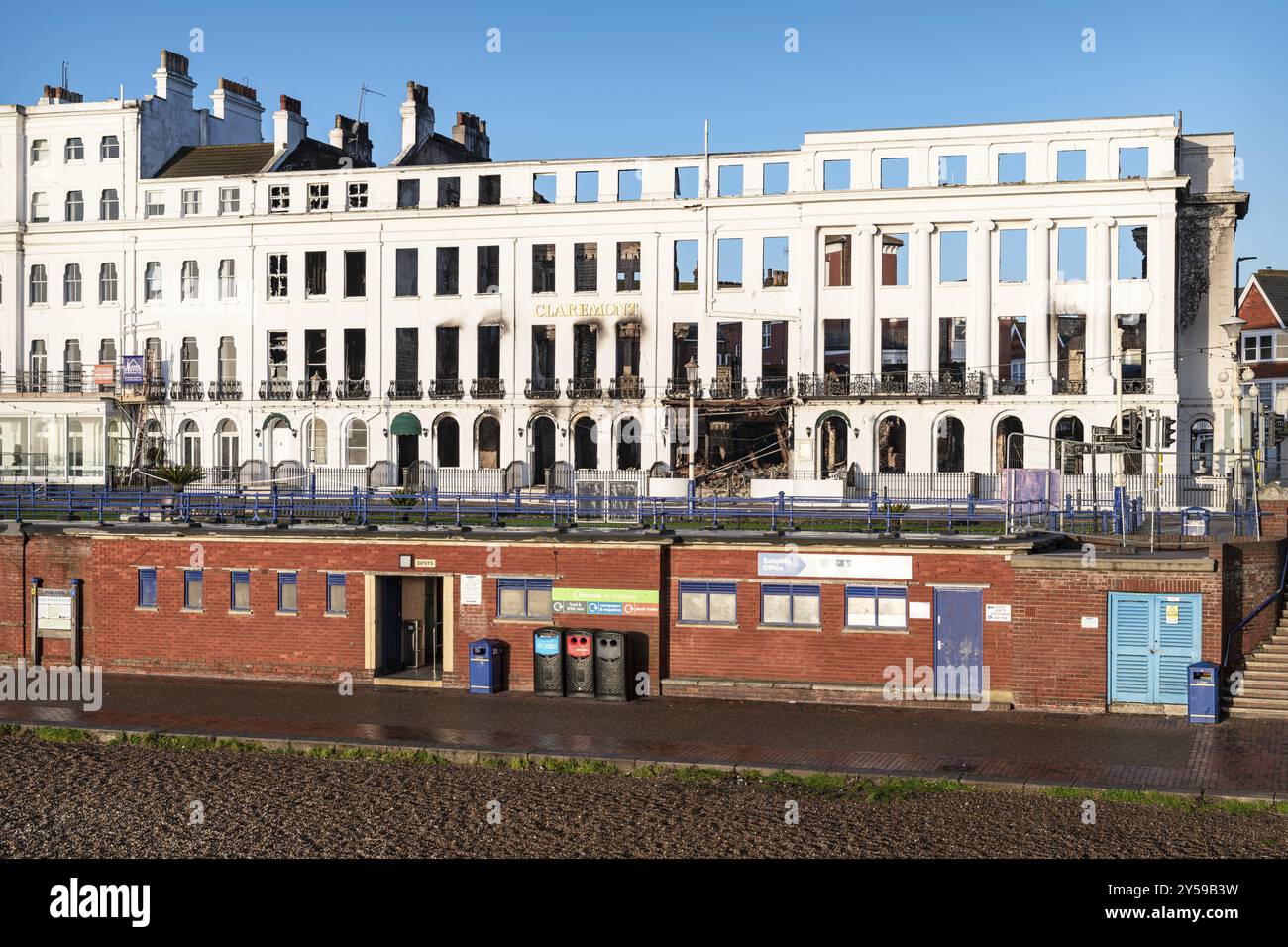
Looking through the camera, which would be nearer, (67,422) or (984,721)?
(984,721)

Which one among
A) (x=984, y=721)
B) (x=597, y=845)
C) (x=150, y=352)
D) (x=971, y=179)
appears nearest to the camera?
(x=597, y=845)

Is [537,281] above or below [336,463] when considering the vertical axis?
above

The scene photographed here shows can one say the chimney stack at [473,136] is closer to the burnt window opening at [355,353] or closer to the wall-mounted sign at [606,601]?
the burnt window opening at [355,353]

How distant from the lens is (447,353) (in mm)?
57531

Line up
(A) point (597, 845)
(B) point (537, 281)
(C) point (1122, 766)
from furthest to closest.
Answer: (B) point (537, 281) < (C) point (1122, 766) < (A) point (597, 845)

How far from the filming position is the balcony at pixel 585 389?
181 ft

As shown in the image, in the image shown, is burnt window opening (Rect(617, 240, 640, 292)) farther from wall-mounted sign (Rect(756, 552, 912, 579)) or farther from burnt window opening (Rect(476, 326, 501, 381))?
wall-mounted sign (Rect(756, 552, 912, 579))

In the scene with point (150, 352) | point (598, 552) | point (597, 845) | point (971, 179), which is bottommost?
point (597, 845)

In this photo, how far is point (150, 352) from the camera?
2388 inches

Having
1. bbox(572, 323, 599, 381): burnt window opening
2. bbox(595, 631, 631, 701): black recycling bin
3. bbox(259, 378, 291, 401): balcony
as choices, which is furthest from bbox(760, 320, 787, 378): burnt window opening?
bbox(595, 631, 631, 701): black recycling bin

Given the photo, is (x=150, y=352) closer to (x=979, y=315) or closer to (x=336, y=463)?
(x=336, y=463)

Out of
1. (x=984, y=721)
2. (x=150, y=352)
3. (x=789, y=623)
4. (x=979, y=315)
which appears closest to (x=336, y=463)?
(x=150, y=352)

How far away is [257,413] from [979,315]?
97.5 feet

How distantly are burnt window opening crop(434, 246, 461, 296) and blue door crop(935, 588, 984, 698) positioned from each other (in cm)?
3648
